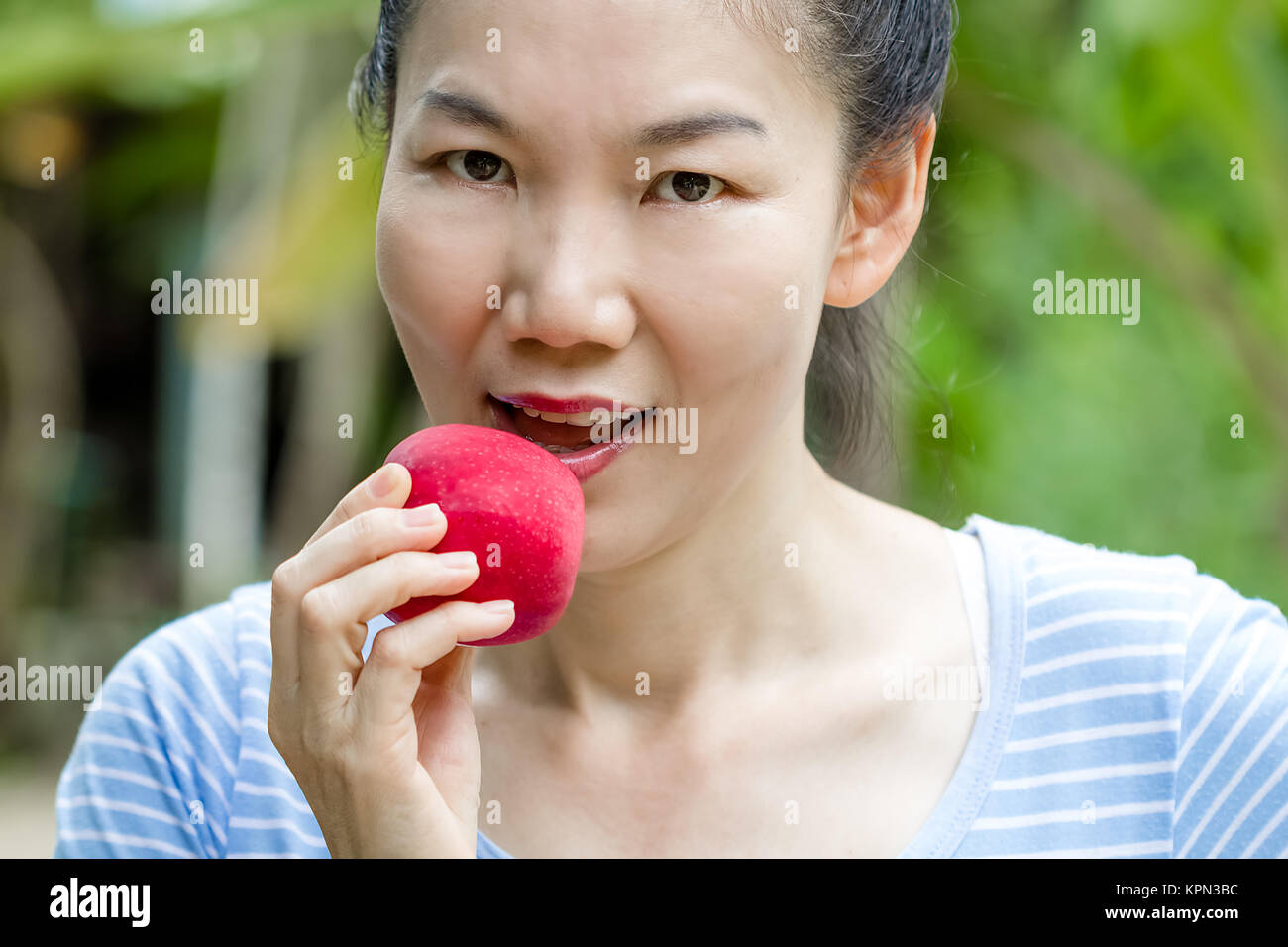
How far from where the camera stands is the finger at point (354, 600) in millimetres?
1386

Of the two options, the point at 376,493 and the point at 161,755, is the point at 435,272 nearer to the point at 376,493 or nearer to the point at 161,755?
the point at 376,493

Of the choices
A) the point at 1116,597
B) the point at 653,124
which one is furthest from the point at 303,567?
the point at 1116,597

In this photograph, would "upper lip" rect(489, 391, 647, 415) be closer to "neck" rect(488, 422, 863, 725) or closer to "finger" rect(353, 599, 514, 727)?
"finger" rect(353, 599, 514, 727)

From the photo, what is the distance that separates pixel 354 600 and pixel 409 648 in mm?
76

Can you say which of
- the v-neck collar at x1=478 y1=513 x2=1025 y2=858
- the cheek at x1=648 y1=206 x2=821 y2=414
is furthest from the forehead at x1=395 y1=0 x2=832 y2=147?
the v-neck collar at x1=478 y1=513 x2=1025 y2=858

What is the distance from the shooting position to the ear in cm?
180

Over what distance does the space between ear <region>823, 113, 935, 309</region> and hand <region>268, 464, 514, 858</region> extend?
0.69 meters

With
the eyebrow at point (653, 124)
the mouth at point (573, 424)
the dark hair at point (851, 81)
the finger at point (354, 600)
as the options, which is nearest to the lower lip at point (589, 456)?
the mouth at point (573, 424)

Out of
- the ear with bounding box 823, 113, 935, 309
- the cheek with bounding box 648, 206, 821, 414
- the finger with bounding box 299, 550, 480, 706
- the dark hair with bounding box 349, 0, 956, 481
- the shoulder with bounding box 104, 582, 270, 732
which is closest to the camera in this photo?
the finger with bounding box 299, 550, 480, 706

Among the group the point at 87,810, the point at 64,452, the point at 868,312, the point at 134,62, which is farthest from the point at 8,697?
the point at 868,312

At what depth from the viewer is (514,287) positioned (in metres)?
1.52

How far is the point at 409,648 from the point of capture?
1.40m
